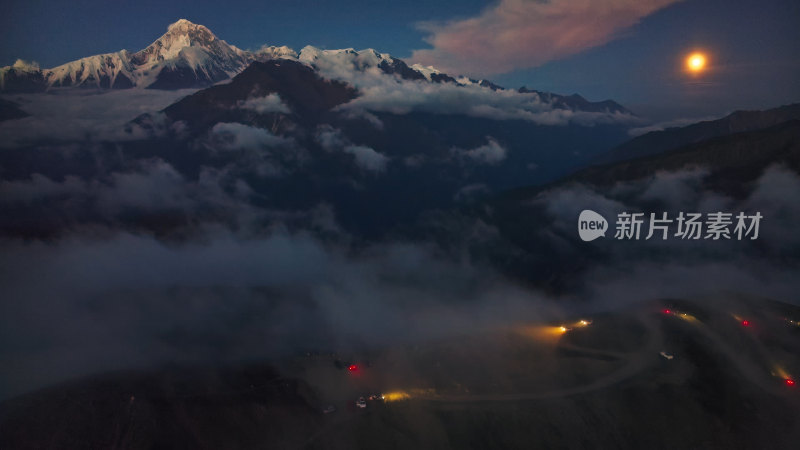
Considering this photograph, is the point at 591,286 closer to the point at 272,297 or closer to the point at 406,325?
the point at 406,325

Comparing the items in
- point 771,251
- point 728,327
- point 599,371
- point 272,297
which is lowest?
point 272,297

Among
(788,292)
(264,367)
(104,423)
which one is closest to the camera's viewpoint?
(104,423)

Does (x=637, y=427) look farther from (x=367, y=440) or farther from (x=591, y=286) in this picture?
(x=591, y=286)

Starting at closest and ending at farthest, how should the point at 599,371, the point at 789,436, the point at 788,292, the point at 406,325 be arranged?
the point at 789,436
the point at 599,371
the point at 788,292
the point at 406,325

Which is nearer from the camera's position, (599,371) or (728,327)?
(599,371)

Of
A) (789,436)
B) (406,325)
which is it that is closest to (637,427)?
(789,436)

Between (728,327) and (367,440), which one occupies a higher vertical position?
(728,327)
